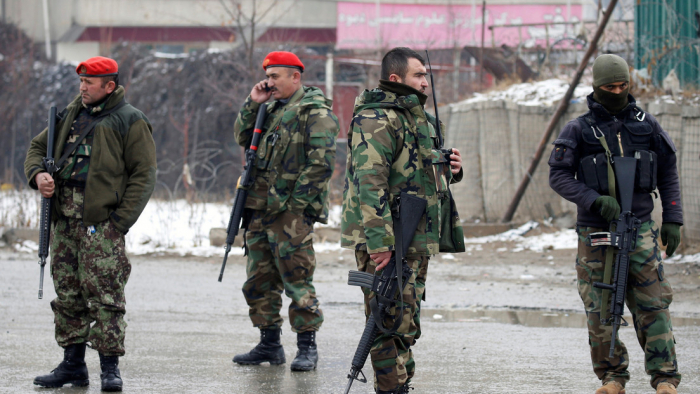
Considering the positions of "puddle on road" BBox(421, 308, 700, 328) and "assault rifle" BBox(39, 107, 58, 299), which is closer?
"assault rifle" BBox(39, 107, 58, 299)

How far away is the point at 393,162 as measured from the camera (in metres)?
4.33

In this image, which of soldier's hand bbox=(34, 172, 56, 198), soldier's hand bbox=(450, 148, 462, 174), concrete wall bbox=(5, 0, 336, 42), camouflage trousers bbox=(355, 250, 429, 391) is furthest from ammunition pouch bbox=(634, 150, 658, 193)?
concrete wall bbox=(5, 0, 336, 42)

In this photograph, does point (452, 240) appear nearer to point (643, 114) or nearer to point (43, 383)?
point (643, 114)

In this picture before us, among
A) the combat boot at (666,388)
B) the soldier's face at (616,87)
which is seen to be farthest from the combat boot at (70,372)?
the soldier's face at (616,87)

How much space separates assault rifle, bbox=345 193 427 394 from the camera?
13.8 ft

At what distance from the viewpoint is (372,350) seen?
4.29 metres

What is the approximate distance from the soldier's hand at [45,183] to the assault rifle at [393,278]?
1909 millimetres

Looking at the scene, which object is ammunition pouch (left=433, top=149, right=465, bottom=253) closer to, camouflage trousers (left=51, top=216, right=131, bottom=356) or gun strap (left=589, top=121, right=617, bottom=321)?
gun strap (left=589, top=121, right=617, bottom=321)

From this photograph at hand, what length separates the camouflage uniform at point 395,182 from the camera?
165 inches

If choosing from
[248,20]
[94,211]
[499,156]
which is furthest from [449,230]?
A: [248,20]

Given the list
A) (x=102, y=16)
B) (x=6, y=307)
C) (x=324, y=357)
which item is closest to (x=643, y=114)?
(x=324, y=357)

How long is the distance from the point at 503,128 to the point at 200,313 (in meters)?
7.72

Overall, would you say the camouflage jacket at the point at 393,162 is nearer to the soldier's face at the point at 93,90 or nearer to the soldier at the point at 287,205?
the soldier at the point at 287,205

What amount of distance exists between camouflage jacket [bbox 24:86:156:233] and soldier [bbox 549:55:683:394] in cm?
246
